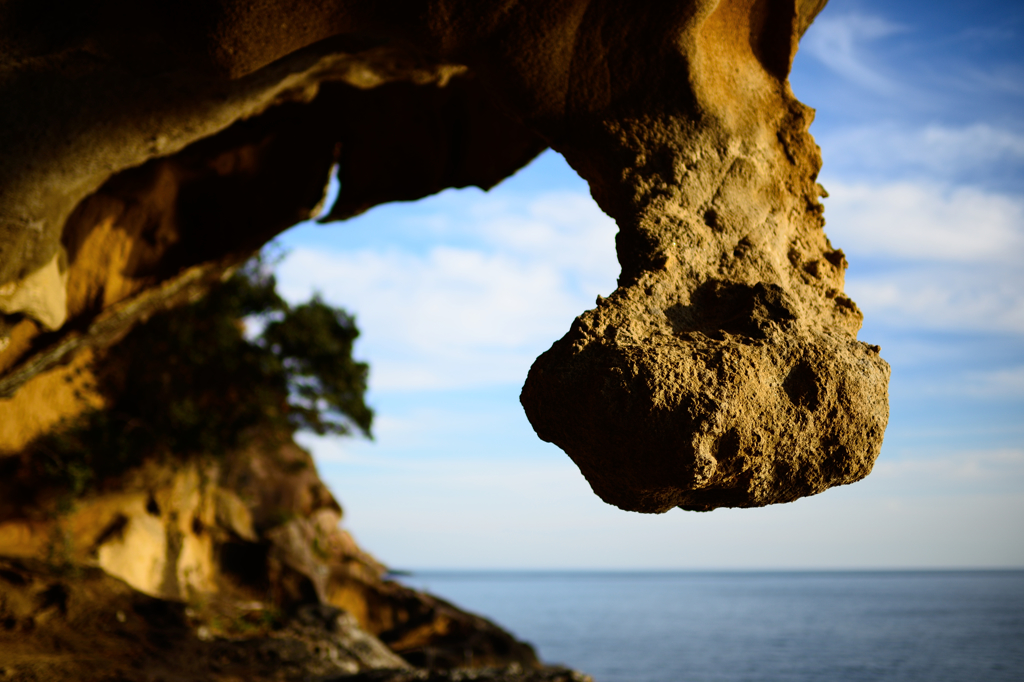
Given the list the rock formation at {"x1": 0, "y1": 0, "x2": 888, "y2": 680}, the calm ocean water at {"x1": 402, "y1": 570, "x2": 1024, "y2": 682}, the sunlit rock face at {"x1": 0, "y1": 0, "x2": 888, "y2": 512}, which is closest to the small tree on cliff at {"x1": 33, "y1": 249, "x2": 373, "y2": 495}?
the rock formation at {"x1": 0, "y1": 0, "x2": 888, "y2": 680}

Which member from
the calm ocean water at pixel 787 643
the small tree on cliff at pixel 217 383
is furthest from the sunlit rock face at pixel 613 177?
the calm ocean water at pixel 787 643

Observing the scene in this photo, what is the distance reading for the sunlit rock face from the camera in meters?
3.02

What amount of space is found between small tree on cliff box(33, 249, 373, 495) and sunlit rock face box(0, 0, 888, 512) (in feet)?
12.3

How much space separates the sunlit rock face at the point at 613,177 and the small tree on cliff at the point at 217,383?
3.75m

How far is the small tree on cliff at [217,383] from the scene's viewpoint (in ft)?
34.9

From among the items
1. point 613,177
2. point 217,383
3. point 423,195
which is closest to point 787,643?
point 217,383

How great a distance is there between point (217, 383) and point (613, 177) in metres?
9.62

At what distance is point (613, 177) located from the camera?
409 centimetres

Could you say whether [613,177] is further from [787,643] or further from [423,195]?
[787,643]

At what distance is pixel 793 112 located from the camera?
14.4ft

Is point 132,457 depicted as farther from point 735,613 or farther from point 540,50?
point 735,613

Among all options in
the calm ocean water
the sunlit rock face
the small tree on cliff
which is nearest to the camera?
the sunlit rock face

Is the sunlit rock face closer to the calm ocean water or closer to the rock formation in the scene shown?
the rock formation

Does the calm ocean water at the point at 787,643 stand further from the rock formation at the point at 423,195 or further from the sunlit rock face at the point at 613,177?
the sunlit rock face at the point at 613,177
